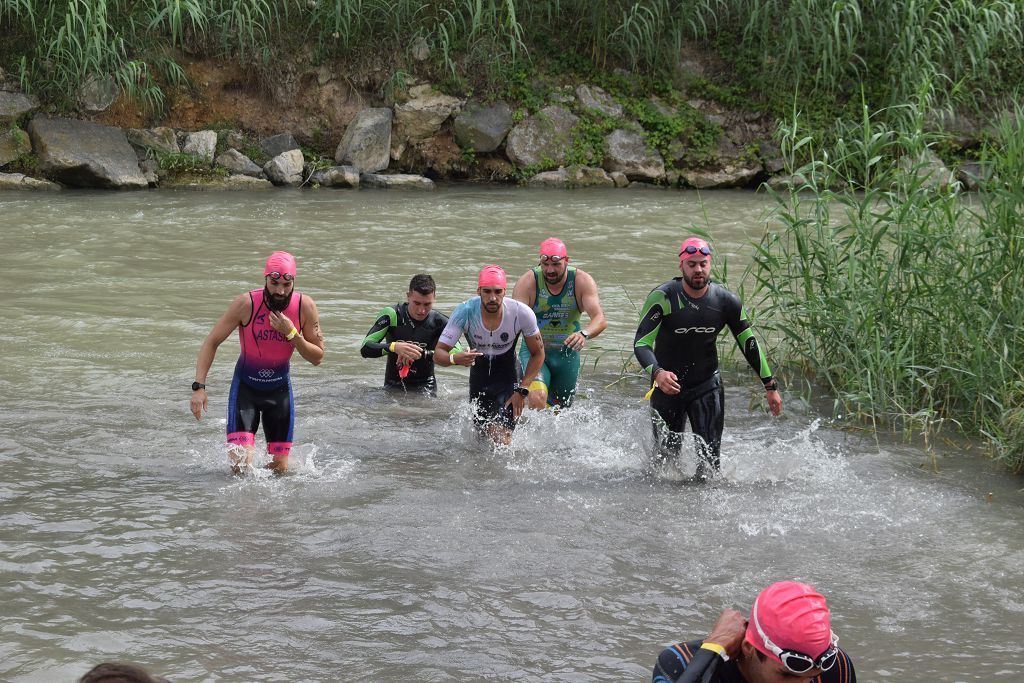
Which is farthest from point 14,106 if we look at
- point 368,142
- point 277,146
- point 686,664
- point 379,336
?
point 686,664

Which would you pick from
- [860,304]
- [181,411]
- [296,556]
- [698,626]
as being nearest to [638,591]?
[698,626]

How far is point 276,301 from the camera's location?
23.8 feet

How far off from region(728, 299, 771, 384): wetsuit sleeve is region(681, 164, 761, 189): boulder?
43.6 ft

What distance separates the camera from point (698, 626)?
5637mm

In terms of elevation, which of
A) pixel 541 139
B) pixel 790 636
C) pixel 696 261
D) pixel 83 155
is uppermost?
pixel 541 139

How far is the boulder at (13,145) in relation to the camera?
18.8 metres

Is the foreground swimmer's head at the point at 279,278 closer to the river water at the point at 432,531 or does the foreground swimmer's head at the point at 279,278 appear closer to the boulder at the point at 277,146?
the river water at the point at 432,531

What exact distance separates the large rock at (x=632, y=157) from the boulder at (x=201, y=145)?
6.64 metres

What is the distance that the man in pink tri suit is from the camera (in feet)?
23.5

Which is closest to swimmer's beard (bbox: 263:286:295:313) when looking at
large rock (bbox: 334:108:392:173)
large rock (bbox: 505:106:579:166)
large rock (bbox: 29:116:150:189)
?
large rock (bbox: 29:116:150:189)

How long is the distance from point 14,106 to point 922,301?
15.4m

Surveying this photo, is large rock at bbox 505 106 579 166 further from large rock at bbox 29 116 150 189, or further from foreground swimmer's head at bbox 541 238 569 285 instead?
foreground swimmer's head at bbox 541 238 569 285

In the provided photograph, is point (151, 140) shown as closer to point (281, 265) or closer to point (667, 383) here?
point (281, 265)

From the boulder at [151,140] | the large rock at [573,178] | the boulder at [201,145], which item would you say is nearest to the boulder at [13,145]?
the boulder at [151,140]
